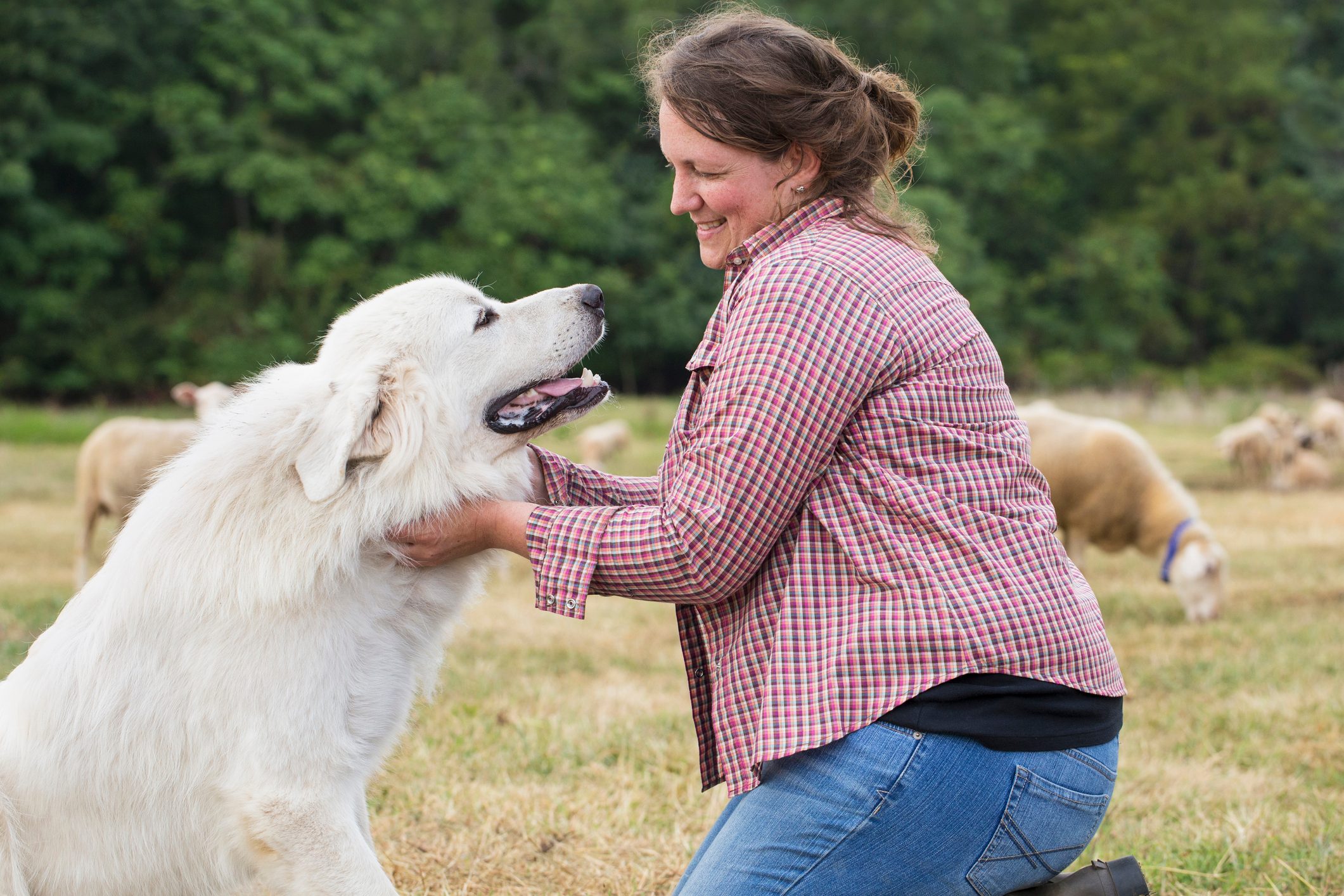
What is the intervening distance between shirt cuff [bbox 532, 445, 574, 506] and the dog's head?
12 cm

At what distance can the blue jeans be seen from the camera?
222 centimetres

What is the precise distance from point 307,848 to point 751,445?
4.14 ft

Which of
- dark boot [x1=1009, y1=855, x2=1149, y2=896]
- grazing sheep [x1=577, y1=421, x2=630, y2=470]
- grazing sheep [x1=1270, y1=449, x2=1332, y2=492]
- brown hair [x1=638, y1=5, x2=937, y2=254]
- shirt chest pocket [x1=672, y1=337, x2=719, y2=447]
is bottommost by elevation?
grazing sheep [x1=1270, y1=449, x2=1332, y2=492]

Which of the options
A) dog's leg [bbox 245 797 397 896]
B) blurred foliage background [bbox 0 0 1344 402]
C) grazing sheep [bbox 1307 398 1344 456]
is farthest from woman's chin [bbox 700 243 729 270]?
blurred foliage background [bbox 0 0 1344 402]

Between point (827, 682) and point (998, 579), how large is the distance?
1.22 feet

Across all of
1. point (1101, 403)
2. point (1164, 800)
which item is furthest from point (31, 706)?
point (1101, 403)

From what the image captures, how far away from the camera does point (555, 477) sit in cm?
294

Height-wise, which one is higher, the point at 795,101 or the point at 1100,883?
the point at 795,101

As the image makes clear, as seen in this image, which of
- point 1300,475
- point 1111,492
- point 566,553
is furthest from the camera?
point 1300,475

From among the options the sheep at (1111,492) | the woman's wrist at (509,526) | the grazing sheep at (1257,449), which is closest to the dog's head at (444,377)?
the woman's wrist at (509,526)

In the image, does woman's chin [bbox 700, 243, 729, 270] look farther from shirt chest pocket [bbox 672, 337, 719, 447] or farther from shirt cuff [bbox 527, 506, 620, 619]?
shirt cuff [bbox 527, 506, 620, 619]

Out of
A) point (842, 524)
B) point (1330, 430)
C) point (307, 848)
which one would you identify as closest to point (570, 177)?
point (1330, 430)

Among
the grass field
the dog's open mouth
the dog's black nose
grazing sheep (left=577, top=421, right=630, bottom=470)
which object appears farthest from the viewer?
grazing sheep (left=577, top=421, right=630, bottom=470)

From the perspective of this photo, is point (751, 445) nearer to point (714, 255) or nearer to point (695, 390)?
point (695, 390)
